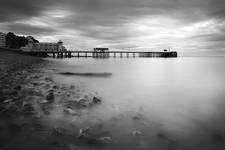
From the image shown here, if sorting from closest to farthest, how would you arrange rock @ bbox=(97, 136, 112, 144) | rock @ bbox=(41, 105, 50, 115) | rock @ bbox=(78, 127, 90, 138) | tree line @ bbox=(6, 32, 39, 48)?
1. rock @ bbox=(97, 136, 112, 144)
2. rock @ bbox=(78, 127, 90, 138)
3. rock @ bbox=(41, 105, 50, 115)
4. tree line @ bbox=(6, 32, 39, 48)

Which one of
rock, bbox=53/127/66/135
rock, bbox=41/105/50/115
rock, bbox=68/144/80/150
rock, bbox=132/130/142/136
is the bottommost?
rock, bbox=132/130/142/136

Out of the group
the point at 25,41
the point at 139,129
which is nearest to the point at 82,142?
the point at 139,129

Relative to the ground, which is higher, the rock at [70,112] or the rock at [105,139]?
the rock at [70,112]

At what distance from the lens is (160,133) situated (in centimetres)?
342

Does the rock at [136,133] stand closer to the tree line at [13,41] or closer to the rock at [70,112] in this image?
the rock at [70,112]

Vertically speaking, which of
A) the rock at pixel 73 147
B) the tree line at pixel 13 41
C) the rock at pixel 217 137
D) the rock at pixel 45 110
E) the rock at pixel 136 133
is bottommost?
the rock at pixel 217 137

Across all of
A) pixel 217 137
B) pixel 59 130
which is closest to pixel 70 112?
pixel 59 130

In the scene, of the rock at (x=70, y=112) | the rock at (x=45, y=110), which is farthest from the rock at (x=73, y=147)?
the rock at (x=45, y=110)

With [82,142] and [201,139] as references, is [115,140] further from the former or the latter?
[201,139]

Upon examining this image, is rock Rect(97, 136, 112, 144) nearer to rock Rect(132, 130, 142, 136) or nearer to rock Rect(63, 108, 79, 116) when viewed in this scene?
rock Rect(132, 130, 142, 136)

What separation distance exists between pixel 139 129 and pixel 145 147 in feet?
2.55

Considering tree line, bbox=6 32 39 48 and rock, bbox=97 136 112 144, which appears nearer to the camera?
rock, bbox=97 136 112 144

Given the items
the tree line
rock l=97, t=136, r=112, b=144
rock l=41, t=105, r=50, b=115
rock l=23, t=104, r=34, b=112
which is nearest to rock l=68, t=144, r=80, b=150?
rock l=97, t=136, r=112, b=144

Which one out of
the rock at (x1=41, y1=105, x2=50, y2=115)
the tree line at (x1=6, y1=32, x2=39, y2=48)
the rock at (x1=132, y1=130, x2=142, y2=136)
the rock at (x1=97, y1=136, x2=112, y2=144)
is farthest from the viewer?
the tree line at (x1=6, y1=32, x2=39, y2=48)
